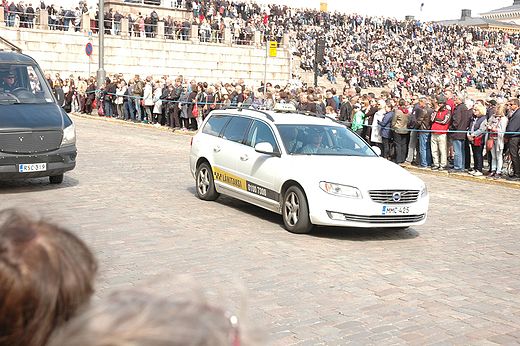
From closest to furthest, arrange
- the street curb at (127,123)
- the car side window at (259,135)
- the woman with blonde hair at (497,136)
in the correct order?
the car side window at (259,135)
the woman with blonde hair at (497,136)
the street curb at (127,123)

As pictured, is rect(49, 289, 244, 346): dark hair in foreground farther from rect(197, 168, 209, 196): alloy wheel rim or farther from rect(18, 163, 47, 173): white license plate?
rect(18, 163, 47, 173): white license plate

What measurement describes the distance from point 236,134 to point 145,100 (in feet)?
57.5

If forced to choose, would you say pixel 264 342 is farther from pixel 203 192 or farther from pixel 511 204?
pixel 511 204

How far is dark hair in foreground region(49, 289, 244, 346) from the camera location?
1296mm

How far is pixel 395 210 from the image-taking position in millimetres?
9969

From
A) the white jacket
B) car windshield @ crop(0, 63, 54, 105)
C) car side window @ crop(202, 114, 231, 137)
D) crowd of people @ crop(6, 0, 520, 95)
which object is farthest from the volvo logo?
crowd of people @ crop(6, 0, 520, 95)

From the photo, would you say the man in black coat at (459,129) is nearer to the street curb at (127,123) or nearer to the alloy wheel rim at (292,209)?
the alloy wheel rim at (292,209)

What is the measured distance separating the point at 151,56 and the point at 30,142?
34723 millimetres

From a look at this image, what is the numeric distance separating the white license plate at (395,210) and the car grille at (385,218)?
0.14ft

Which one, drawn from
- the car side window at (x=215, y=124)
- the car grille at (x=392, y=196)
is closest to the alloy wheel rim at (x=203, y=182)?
the car side window at (x=215, y=124)

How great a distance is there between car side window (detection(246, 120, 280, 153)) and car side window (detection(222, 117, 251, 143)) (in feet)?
0.63

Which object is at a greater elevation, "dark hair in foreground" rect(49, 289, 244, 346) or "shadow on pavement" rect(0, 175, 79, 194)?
"dark hair in foreground" rect(49, 289, 244, 346)

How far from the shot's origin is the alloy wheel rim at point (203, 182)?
1252 cm

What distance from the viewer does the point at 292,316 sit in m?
6.31
